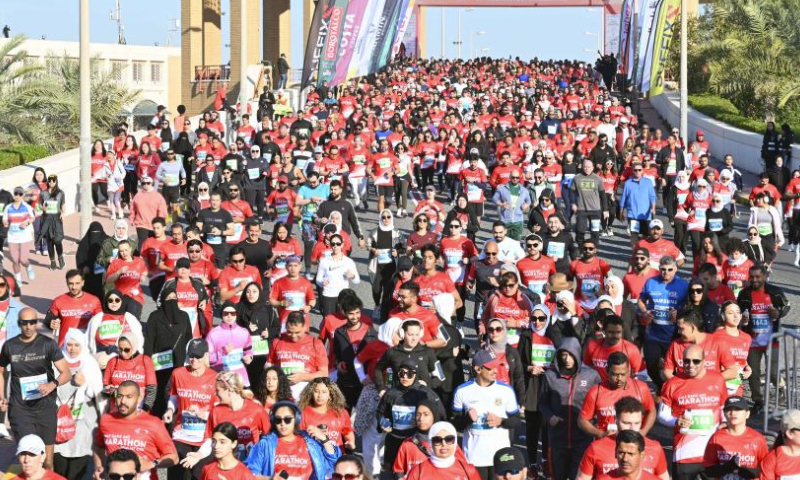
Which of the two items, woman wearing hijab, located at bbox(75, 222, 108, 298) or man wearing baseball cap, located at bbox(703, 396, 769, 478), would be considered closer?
man wearing baseball cap, located at bbox(703, 396, 769, 478)

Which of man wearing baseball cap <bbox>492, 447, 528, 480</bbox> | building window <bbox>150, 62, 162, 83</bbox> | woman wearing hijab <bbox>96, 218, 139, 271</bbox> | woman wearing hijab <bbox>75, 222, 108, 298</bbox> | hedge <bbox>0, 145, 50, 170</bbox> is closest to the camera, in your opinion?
man wearing baseball cap <bbox>492, 447, 528, 480</bbox>

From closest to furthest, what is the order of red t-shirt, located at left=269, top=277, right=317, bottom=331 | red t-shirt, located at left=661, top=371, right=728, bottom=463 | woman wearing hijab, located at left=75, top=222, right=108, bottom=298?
red t-shirt, located at left=661, top=371, right=728, bottom=463, red t-shirt, located at left=269, top=277, right=317, bottom=331, woman wearing hijab, located at left=75, top=222, right=108, bottom=298

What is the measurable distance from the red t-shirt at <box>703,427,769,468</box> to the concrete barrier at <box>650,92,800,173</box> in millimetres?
23980

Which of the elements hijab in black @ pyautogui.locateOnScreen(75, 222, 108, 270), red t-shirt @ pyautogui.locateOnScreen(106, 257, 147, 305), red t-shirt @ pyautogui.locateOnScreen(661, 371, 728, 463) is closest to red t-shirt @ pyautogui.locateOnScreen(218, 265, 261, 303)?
red t-shirt @ pyautogui.locateOnScreen(106, 257, 147, 305)

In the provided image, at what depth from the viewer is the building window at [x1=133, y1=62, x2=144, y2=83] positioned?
73812mm

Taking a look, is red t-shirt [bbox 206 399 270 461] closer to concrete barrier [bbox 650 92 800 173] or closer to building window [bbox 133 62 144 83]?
concrete barrier [bbox 650 92 800 173]

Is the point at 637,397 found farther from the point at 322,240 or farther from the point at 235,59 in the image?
the point at 235,59

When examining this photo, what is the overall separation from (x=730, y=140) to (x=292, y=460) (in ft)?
103

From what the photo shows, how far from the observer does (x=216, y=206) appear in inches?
715

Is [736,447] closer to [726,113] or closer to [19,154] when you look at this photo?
[19,154]

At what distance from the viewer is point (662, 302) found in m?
13.3

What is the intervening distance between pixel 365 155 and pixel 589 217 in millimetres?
5780

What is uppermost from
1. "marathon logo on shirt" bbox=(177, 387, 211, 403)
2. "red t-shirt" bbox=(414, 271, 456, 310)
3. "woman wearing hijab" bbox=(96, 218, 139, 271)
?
"woman wearing hijab" bbox=(96, 218, 139, 271)

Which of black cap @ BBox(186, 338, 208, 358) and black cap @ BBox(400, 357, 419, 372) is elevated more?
black cap @ BBox(186, 338, 208, 358)
